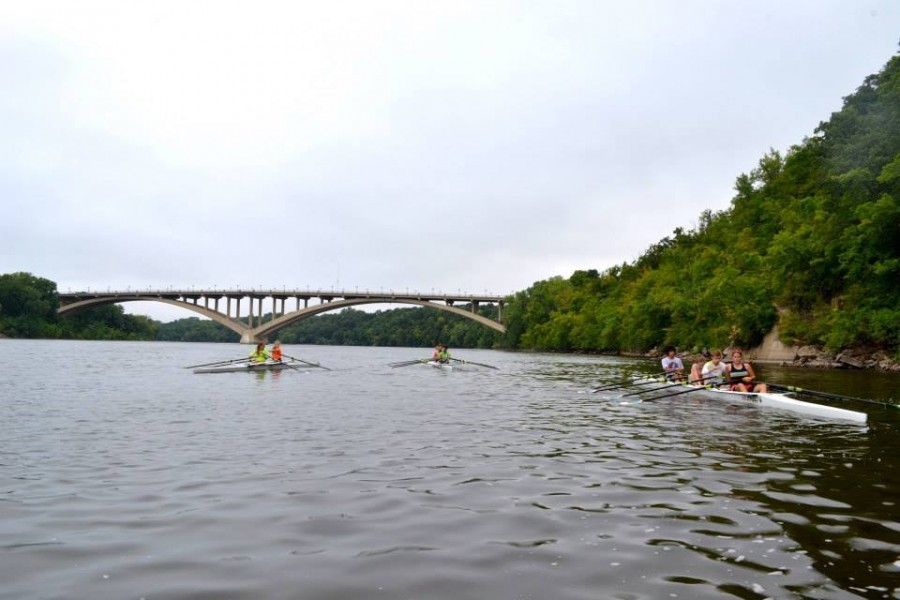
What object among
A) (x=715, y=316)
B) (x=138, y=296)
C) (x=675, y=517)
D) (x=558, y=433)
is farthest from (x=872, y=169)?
(x=138, y=296)

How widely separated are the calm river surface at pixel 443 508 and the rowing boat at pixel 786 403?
523 mm

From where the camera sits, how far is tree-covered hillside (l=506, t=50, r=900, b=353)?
1446 inches

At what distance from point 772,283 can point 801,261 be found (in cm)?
571

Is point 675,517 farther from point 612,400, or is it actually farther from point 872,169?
point 872,169

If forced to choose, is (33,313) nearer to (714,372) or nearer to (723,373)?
(714,372)

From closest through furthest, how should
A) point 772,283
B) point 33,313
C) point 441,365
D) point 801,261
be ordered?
point 441,365, point 801,261, point 772,283, point 33,313

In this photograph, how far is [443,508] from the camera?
6.36m

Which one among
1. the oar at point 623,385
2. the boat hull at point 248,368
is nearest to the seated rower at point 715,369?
the oar at point 623,385

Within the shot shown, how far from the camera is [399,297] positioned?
310 ft

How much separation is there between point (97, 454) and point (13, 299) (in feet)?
393

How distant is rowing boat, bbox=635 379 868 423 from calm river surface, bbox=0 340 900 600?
0.52 meters

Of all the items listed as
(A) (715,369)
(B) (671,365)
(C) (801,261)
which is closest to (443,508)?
(A) (715,369)

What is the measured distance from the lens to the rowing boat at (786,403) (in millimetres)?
12883

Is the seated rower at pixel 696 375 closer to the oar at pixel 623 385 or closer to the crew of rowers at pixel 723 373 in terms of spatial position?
the crew of rowers at pixel 723 373
